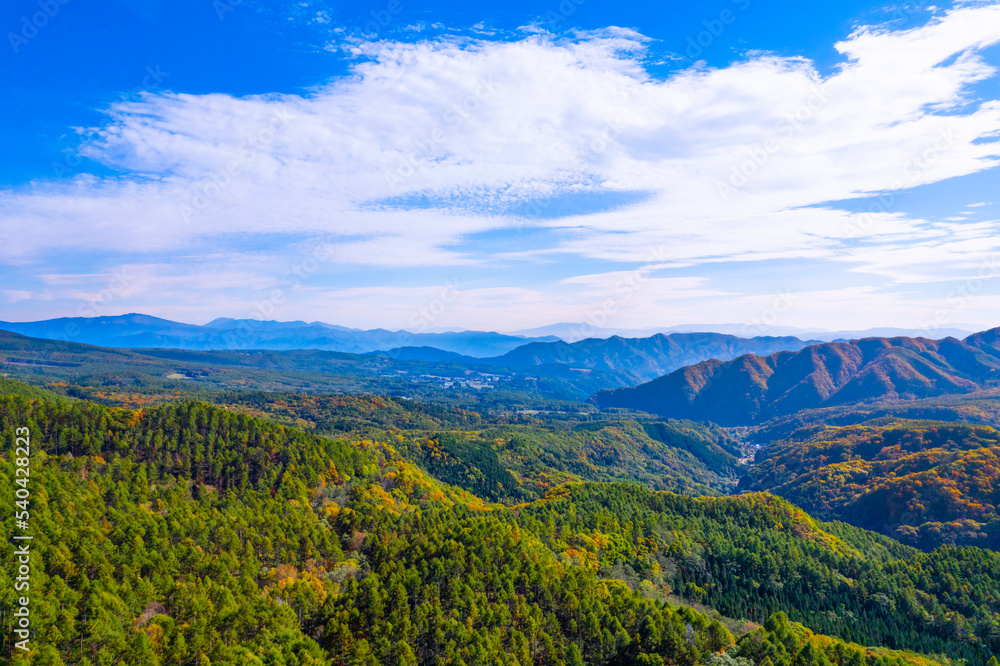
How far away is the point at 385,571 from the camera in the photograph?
78375mm

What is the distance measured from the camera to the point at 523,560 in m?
84.6

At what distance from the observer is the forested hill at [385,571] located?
59.4 meters

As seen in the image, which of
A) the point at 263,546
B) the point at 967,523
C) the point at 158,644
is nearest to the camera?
the point at 158,644

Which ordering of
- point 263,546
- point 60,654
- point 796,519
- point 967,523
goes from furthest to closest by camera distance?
point 967,523 → point 796,519 → point 263,546 → point 60,654

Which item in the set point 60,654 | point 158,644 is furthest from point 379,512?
point 60,654

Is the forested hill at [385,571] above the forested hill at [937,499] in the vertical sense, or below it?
above

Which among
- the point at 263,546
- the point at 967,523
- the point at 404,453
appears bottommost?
the point at 967,523

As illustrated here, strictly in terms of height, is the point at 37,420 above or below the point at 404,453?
above

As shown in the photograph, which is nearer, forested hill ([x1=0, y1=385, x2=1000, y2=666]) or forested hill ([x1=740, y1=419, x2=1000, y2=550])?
forested hill ([x1=0, y1=385, x2=1000, y2=666])

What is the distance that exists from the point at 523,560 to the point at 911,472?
191460 millimetres

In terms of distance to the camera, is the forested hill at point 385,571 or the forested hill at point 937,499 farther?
the forested hill at point 937,499

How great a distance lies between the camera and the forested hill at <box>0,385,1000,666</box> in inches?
2338

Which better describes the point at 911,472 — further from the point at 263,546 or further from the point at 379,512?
the point at 263,546

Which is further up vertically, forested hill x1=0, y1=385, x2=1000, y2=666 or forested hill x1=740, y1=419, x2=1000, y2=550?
forested hill x1=0, y1=385, x2=1000, y2=666
